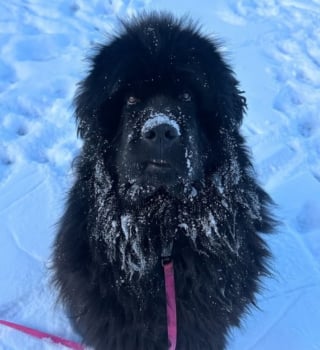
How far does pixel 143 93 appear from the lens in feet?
7.03

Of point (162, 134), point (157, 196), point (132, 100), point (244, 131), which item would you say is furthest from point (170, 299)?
point (244, 131)

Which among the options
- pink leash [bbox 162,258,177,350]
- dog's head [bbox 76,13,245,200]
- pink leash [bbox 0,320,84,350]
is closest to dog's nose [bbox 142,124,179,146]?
dog's head [bbox 76,13,245,200]

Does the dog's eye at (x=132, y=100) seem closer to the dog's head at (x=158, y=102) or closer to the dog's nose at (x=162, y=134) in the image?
the dog's head at (x=158, y=102)

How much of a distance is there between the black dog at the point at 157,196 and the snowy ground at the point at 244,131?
620 millimetres

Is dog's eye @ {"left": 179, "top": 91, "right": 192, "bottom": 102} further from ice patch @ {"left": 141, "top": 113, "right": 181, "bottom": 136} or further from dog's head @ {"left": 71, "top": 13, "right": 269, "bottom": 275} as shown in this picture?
ice patch @ {"left": 141, "top": 113, "right": 181, "bottom": 136}

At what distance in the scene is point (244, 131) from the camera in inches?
156

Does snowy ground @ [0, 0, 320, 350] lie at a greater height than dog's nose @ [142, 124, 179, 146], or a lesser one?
lesser

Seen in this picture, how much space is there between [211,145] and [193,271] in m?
0.57

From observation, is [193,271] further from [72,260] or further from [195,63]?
[195,63]

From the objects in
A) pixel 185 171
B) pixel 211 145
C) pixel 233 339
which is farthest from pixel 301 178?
pixel 185 171

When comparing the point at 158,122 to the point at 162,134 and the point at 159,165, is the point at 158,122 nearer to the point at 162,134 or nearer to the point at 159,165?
the point at 162,134

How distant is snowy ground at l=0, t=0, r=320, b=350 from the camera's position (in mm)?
2928

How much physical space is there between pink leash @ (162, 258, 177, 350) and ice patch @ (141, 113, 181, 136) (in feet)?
2.11

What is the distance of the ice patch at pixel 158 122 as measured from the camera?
6.35ft
